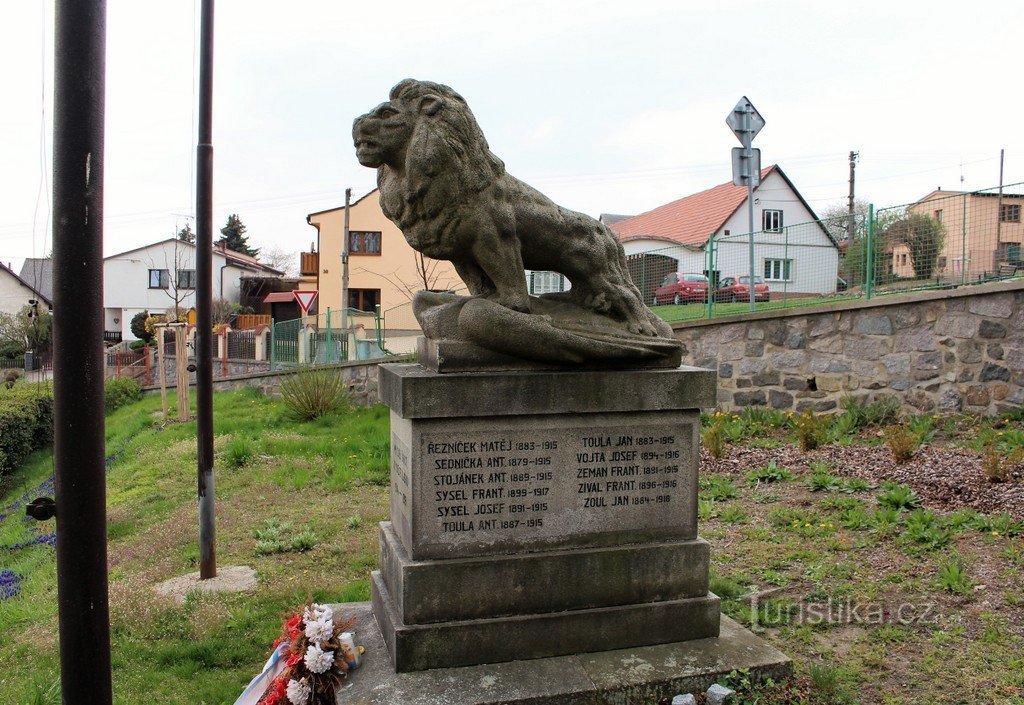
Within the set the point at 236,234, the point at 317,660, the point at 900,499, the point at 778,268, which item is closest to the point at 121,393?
the point at 778,268

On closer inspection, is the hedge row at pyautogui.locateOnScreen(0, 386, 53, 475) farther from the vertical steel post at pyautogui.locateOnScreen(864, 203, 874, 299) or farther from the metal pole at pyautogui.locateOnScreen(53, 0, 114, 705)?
the vertical steel post at pyautogui.locateOnScreen(864, 203, 874, 299)

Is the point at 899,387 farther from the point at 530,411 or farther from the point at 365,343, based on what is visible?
the point at 365,343

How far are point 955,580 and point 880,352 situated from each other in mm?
5246

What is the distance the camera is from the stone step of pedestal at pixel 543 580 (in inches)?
141

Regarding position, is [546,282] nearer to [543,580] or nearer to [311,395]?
[311,395]

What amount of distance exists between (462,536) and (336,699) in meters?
0.89

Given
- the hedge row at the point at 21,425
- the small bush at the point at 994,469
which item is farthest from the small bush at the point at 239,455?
the small bush at the point at 994,469

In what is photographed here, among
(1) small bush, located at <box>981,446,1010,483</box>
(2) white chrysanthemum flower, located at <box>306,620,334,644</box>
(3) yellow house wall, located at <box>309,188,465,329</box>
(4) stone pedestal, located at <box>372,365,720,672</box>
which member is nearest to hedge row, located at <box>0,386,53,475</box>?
(2) white chrysanthemum flower, located at <box>306,620,334,644</box>

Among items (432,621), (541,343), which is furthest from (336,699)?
(541,343)

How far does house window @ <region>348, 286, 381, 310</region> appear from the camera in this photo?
3499 cm

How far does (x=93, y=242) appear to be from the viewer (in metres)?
2.48

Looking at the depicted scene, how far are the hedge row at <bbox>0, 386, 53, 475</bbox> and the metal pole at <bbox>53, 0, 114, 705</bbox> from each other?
509 inches

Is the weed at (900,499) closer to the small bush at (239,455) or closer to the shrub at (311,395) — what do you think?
the small bush at (239,455)

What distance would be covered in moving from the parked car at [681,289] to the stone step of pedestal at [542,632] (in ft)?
29.6
